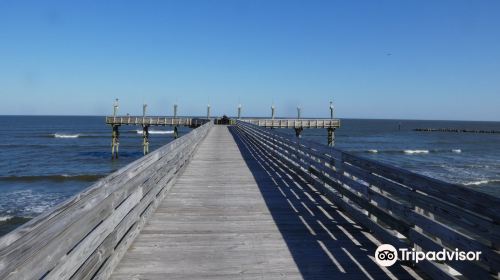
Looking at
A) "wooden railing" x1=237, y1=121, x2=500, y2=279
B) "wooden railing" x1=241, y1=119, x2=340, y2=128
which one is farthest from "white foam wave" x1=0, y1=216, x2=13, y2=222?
"wooden railing" x1=241, y1=119, x2=340, y2=128

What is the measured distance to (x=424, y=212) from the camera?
4.18 metres

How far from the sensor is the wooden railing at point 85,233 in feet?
6.88

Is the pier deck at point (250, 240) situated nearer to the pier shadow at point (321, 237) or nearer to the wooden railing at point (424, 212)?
the pier shadow at point (321, 237)

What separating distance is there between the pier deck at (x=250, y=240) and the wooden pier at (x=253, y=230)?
0.06 ft

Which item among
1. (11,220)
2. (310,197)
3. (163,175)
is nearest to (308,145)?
(310,197)

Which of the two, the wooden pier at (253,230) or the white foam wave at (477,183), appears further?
the white foam wave at (477,183)

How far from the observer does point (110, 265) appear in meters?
3.81

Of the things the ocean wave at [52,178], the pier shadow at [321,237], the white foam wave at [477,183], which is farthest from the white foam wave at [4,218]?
the white foam wave at [477,183]

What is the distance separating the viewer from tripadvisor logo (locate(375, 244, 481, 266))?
3.25m

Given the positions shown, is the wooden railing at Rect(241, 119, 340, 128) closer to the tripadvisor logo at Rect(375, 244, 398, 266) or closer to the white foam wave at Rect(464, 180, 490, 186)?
the white foam wave at Rect(464, 180, 490, 186)

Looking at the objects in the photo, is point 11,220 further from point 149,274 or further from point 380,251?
point 380,251

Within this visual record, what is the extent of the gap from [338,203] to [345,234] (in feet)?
5.21

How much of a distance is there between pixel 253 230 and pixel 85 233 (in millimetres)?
2840

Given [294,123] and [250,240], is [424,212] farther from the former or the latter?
[294,123]
